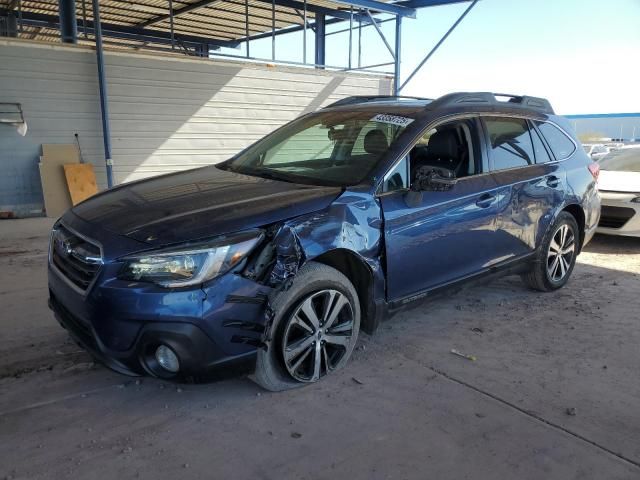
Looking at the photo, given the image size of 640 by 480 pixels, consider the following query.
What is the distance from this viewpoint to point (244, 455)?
2627 mm

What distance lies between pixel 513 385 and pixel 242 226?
197cm

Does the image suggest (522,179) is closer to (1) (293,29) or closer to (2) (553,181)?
(2) (553,181)

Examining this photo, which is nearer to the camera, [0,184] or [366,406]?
[366,406]

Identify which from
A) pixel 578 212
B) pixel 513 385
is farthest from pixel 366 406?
pixel 578 212

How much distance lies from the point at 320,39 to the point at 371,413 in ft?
44.2

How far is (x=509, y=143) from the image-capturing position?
4.49 m

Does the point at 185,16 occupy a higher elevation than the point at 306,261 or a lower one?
higher

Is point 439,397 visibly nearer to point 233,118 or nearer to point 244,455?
point 244,455

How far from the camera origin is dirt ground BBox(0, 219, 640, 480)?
257 cm

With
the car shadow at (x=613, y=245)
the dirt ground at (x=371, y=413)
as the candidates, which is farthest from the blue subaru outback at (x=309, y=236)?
the car shadow at (x=613, y=245)

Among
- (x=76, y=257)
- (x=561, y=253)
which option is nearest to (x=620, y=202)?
(x=561, y=253)

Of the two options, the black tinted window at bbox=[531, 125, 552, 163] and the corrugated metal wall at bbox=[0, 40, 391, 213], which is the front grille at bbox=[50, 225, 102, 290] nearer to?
the black tinted window at bbox=[531, 125, 552, 163]

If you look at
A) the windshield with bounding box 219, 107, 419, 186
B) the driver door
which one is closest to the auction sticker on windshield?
the windshield with bounding box 219, 107, 419, 186

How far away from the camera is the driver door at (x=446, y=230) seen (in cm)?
349
